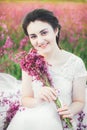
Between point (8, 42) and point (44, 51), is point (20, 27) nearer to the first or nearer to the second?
point (8, 42)

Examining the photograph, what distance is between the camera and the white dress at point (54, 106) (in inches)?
65.7

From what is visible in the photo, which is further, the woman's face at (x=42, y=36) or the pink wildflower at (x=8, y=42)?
the pink wildflower at (x=8, y=42)

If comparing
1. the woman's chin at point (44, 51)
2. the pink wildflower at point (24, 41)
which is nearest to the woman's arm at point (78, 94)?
the woman's chin at point (44, 51)

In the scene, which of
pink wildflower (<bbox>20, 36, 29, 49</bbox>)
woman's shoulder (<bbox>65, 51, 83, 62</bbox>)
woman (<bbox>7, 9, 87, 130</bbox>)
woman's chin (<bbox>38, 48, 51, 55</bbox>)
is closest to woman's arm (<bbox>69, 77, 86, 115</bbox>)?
woman (<bbox>7, 9, 87, 130</bbox>)

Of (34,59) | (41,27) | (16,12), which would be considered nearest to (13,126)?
(34,59)

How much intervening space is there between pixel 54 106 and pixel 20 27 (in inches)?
19.6

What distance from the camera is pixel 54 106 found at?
1733mm

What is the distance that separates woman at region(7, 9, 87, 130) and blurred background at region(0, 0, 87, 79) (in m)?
0.13

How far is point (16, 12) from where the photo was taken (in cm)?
194

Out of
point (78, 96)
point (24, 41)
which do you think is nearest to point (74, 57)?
point (78, 96)

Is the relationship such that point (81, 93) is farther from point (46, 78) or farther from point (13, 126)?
point (13, 126)

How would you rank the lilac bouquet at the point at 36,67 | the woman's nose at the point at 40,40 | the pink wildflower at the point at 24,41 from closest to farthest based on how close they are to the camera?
the lilac bouquet at the point at 36,67 < the woman's nose at the point at 40,40 < the pink wildflower at the point at 24,41

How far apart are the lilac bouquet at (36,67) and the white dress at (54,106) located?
7 centimetres

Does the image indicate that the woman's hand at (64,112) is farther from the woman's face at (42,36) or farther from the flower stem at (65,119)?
the woman's face at (42,36)
